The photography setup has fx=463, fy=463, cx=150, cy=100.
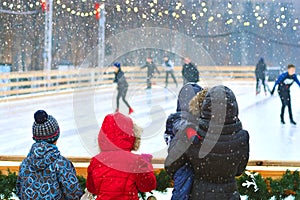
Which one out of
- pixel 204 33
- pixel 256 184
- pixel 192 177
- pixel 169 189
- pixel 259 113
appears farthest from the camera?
pixel 204 33

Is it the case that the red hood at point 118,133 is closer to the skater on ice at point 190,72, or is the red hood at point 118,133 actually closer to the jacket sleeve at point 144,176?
the jacket sleeve at point 144,176

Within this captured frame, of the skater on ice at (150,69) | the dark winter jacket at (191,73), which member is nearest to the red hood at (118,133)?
the dark winter jacket at (191,73)

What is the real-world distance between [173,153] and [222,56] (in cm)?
1439

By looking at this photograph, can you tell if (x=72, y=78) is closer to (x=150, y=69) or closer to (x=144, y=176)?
(x=150, y=69)

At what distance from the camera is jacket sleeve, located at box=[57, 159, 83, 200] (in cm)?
193

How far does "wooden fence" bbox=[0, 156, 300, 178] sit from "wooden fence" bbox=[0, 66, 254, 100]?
6.28 meters

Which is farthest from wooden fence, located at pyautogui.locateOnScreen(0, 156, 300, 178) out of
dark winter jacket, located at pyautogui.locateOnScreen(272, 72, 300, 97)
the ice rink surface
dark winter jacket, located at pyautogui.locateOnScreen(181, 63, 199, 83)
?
dark winter jacket, located at pyautogui.locateOnScreen(181, 63, 199, 83)

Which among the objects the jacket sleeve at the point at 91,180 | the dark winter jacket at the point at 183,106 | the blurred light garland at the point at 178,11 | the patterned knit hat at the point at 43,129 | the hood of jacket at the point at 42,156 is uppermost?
the blurred light garland at the point at 178,11

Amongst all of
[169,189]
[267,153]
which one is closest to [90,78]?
[267,153]

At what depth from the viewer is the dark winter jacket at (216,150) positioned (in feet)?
5.70

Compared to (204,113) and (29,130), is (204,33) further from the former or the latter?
(204,113)

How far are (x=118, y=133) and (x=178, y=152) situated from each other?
25 centimetres

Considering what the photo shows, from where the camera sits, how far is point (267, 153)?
4.81 meters

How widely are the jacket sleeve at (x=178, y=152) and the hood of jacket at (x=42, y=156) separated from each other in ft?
1.59
